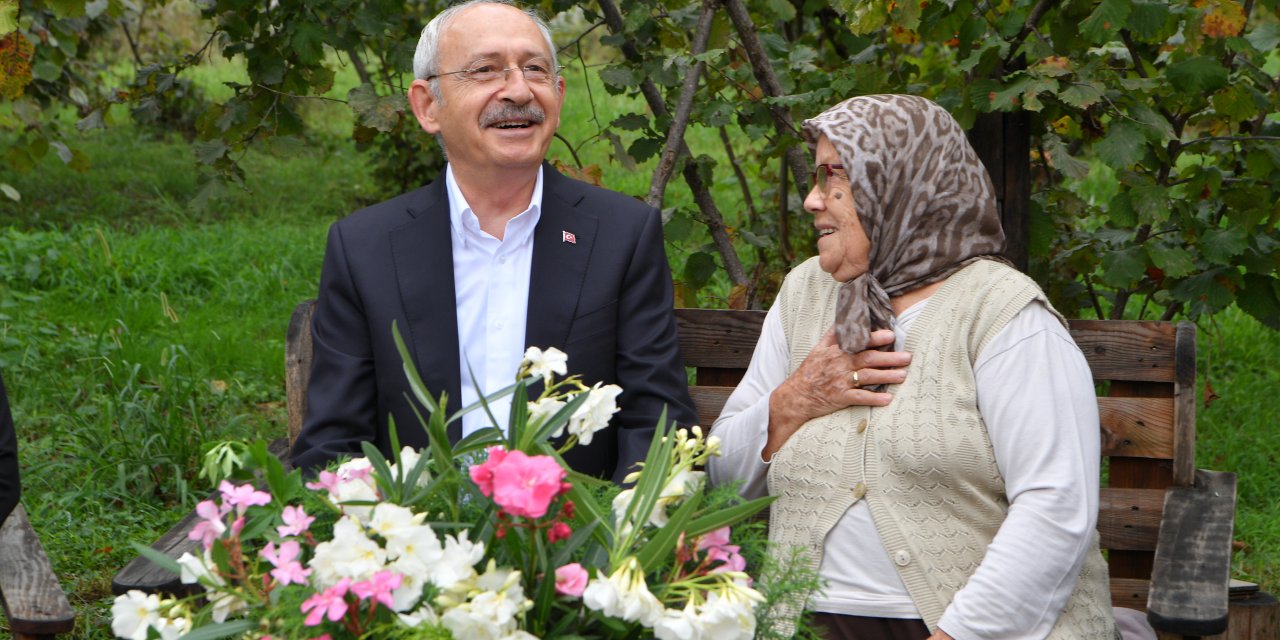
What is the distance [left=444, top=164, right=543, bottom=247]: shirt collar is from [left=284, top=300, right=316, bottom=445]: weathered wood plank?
467 millimetres

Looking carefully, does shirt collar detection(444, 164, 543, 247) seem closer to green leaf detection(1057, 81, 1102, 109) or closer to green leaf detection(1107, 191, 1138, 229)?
green leaf detection(1057, 81, 1102, 109)

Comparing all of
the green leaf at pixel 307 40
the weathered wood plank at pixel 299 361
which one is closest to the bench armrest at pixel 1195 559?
→ the weathered wood plank at pixel 299 361

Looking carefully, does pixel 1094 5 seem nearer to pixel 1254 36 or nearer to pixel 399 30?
pixel 1254 36

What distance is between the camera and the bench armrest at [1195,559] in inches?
90.2

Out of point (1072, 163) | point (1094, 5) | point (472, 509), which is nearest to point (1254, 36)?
point (1094, 5)

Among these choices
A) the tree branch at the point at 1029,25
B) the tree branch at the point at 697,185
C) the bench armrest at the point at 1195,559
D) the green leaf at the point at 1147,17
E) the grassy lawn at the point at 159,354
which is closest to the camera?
the bench armrest at the point at 1195,559

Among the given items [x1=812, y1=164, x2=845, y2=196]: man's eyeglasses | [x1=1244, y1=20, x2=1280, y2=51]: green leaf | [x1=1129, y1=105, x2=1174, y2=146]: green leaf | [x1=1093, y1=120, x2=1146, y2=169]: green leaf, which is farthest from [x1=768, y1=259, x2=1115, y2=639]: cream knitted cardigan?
[x1=1244, y1=20, x2=1280, y2=51]: green leaf

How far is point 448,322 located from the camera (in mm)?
2779

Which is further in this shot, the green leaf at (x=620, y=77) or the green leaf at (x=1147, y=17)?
the green leaf at (x=620, y=77)

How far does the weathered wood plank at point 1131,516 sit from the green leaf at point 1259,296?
3.76 ft

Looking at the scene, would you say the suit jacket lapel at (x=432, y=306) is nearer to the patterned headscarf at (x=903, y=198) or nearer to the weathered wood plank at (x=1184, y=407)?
the patterned headscarf at (x=903, y=198)

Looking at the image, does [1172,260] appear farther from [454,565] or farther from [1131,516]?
[454,565]

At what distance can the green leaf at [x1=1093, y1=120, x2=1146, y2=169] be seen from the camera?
320 centimetres

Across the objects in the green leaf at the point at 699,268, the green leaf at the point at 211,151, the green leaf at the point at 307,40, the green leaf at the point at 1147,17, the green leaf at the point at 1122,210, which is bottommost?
the green leaf at the point at 699,268
